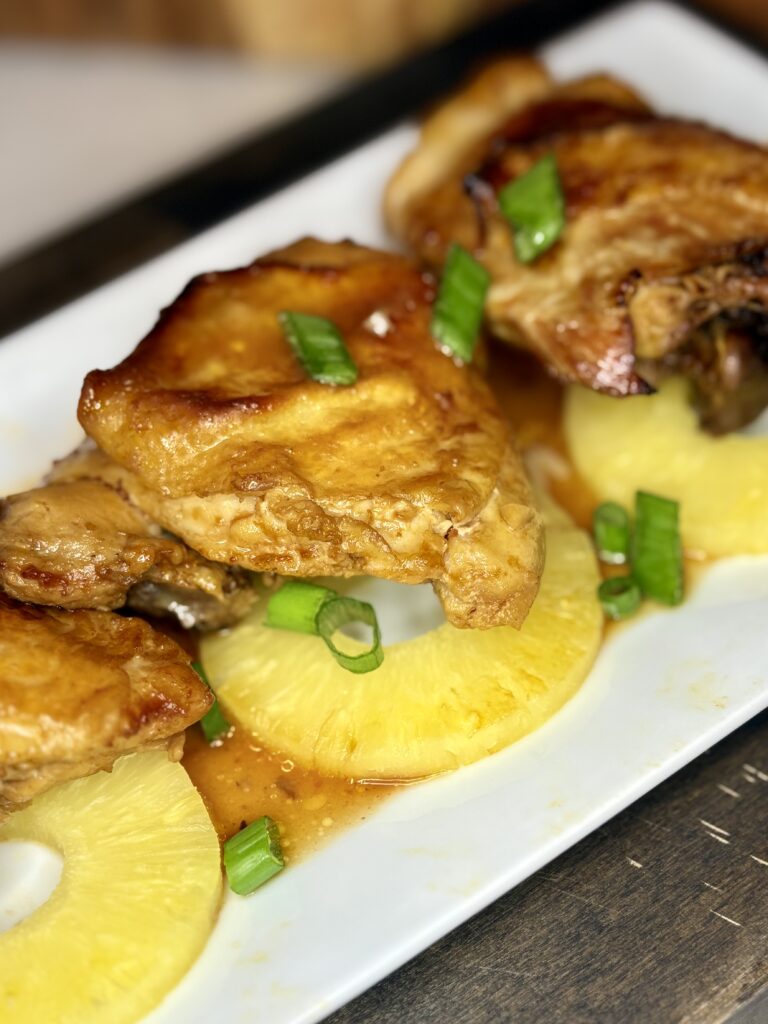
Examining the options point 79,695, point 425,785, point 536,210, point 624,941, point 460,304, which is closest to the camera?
point 79,695

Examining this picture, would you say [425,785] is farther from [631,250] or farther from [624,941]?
[631,250]

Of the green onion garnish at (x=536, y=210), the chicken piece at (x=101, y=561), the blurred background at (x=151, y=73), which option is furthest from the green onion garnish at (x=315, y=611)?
the blurred background at (x=151, y=73)

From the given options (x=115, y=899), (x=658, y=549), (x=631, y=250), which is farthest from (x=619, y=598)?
(x=115, y=899)

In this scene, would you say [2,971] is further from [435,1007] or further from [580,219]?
[580,219]

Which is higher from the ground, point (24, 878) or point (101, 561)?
point (101, 561)

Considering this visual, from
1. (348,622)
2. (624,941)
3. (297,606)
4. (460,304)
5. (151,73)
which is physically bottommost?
(624,941)

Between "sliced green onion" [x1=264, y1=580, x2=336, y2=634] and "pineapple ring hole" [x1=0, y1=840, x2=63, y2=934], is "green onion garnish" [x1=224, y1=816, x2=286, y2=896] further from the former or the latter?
"sliced green onion" [x1=264, y1=580, x2=336, y2=634]

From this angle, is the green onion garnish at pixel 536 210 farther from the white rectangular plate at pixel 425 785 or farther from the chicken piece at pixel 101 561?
the chicken piece at pixel 101 561

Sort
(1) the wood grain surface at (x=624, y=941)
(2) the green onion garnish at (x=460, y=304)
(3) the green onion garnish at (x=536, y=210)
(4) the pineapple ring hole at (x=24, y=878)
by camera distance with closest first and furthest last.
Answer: (1) the wood grain surface at (x=624, y=941) < (4) the pineapple ring hole at (x=24, y=878) < (2) the green onion garnish at (x=460, y=304) < (3) the green onion garnish at (x=536, y=210)
